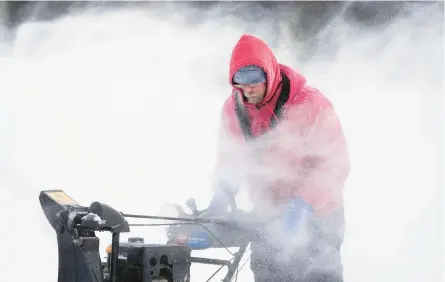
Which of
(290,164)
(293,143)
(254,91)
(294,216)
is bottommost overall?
(294,216)

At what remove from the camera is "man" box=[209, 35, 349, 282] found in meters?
3.21

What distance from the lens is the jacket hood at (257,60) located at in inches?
129

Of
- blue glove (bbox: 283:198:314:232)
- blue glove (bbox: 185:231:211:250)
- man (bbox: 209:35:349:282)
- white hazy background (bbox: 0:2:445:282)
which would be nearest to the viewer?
blue glove (bbox: 283:198:314:232)

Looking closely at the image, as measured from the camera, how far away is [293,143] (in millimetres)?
3367

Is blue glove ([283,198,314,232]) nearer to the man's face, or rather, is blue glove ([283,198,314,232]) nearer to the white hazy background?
the man's face

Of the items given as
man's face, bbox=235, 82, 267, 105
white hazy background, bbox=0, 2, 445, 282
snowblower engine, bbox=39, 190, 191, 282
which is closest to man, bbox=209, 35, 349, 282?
man's face, bbox=235, 82, 267, 105

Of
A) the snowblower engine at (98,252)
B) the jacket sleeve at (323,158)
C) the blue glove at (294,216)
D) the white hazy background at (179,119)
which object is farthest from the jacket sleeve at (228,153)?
the white hazy background at (179,119)

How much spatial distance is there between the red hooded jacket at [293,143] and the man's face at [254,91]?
4 centimetres

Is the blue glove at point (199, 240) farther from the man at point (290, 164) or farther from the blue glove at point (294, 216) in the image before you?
the blue glove at point (294, 216)

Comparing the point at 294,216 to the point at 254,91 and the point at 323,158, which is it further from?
the point at 254,91

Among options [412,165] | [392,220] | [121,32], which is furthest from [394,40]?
[121,32]

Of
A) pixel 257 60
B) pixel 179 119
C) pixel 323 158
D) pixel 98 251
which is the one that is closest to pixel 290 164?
pixel 323 158

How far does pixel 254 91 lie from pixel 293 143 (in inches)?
15.0

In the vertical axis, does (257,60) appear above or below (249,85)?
above
